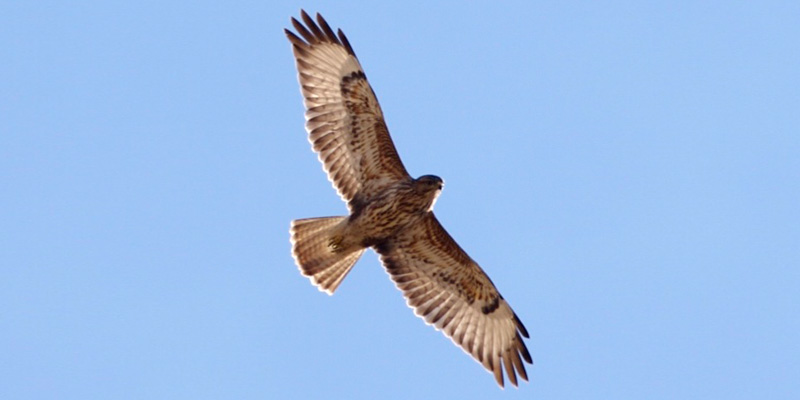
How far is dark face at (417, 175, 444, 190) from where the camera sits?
A: 1369cm

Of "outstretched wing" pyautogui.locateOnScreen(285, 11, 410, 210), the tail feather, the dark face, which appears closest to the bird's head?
the dark face

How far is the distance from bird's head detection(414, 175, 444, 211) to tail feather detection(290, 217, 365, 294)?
963 millimetres

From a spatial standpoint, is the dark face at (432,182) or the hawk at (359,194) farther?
the hawk at (359,194)

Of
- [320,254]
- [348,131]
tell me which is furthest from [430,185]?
[320,254]

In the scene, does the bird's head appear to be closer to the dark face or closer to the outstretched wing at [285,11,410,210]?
the dark face

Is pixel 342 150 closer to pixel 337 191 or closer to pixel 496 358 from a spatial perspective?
pixel 337 191

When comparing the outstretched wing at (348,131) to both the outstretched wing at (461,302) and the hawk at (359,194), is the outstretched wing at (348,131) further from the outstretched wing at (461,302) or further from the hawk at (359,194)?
the outstretched wing at (461,302)

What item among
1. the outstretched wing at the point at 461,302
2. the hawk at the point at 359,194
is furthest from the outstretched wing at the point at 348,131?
the outstretched wing at the point at 461,302

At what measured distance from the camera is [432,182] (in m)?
13.7

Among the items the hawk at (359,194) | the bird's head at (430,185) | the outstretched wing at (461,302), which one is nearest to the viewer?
the bird's head at (430,185)

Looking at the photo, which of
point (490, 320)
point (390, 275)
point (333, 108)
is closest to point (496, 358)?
point (490, 320)

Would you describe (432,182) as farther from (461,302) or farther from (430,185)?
(461,302)

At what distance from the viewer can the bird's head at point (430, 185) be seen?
1369 centimetres

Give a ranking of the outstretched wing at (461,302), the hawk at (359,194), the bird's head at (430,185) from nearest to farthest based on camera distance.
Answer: the bird's head at (430,185), the hawk at (359,194), the outstretched wing at (461,302)
